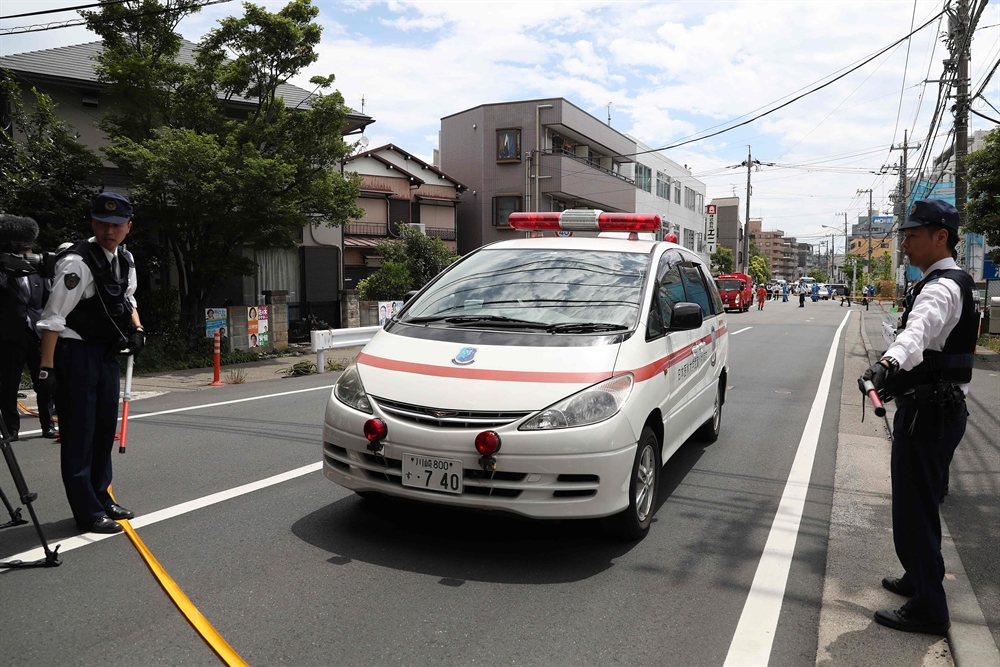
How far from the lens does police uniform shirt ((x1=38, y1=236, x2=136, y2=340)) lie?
420 centimetres

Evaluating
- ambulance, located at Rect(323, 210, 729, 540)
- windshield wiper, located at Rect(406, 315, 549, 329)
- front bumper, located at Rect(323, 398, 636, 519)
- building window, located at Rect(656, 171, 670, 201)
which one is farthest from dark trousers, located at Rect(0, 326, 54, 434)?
building window, located at Rect(656, 171, 670, 201)

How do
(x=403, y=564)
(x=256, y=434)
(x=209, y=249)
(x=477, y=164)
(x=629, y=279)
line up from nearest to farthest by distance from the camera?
1. (x=403, y=564)
2. (x=629, y=279)
3. (x=256, y=434)
4. (x=209, y=249)
5. (x=477, y=164)

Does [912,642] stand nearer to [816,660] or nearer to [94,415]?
[816,660]

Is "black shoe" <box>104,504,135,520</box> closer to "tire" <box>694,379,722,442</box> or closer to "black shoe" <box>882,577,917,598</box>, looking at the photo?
"black shoe" <box>882,577,917,598</box>

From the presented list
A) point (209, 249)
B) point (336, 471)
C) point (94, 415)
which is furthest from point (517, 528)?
point (209, 249)

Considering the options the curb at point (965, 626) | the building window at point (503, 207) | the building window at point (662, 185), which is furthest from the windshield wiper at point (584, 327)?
the building window at point (662, 185)

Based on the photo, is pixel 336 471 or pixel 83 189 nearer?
pixel 336 471

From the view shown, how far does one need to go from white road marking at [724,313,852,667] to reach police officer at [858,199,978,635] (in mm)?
552

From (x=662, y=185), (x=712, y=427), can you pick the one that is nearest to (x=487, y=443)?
(x=712, y=427)

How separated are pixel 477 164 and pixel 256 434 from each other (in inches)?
1287

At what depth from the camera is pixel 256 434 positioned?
754 cm

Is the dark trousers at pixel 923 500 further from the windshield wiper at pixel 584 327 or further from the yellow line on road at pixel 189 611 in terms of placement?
the yellow line on road at pixel 189 611

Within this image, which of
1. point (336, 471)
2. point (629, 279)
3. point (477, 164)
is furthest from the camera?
point (477, 164)

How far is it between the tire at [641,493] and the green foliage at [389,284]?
18.7 meters
